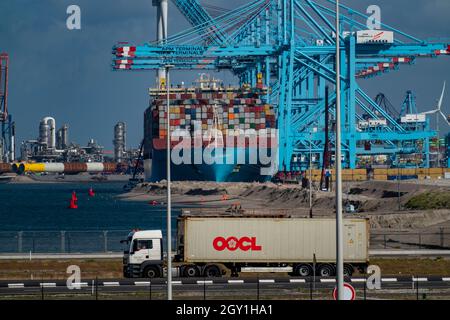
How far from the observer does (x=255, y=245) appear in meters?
45.5

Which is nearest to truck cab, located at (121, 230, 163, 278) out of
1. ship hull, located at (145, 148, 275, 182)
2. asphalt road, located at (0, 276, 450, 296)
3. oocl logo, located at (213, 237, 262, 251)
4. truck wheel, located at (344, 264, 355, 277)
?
asphalt road, located at (0, 276, 450, 296)

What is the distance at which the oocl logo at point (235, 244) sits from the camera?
45.1 m

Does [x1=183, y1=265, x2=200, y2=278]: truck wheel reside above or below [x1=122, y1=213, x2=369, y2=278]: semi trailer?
below

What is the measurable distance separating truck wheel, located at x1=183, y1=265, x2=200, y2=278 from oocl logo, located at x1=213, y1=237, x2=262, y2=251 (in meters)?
1.24

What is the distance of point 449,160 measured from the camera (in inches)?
7717

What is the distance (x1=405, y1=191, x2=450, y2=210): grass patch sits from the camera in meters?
93.8

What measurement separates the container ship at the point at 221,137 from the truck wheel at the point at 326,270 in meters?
133

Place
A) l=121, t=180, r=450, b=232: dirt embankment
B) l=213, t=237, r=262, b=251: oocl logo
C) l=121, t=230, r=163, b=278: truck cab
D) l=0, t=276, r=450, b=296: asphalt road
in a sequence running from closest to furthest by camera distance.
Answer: l=0, t=276, r=450, b=296: asphalt road < l=121, t=230, r=163, b=278: truck cab < l=213, t=237, r=262, b=251: oocl logo < l=121, t=180, r=450, b=232: dirt embankment

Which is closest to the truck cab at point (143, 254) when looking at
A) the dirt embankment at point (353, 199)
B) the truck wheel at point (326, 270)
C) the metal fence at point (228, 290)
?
the metal fence at point (228, 290)

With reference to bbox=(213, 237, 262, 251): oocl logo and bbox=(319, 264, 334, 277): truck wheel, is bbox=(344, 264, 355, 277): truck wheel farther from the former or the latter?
bbox=(213, 237, 262, 251): oocl logo

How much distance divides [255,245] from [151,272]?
15.6ft

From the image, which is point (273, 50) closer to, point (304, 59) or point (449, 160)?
point (304, 59)

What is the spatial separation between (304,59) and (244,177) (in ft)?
103
